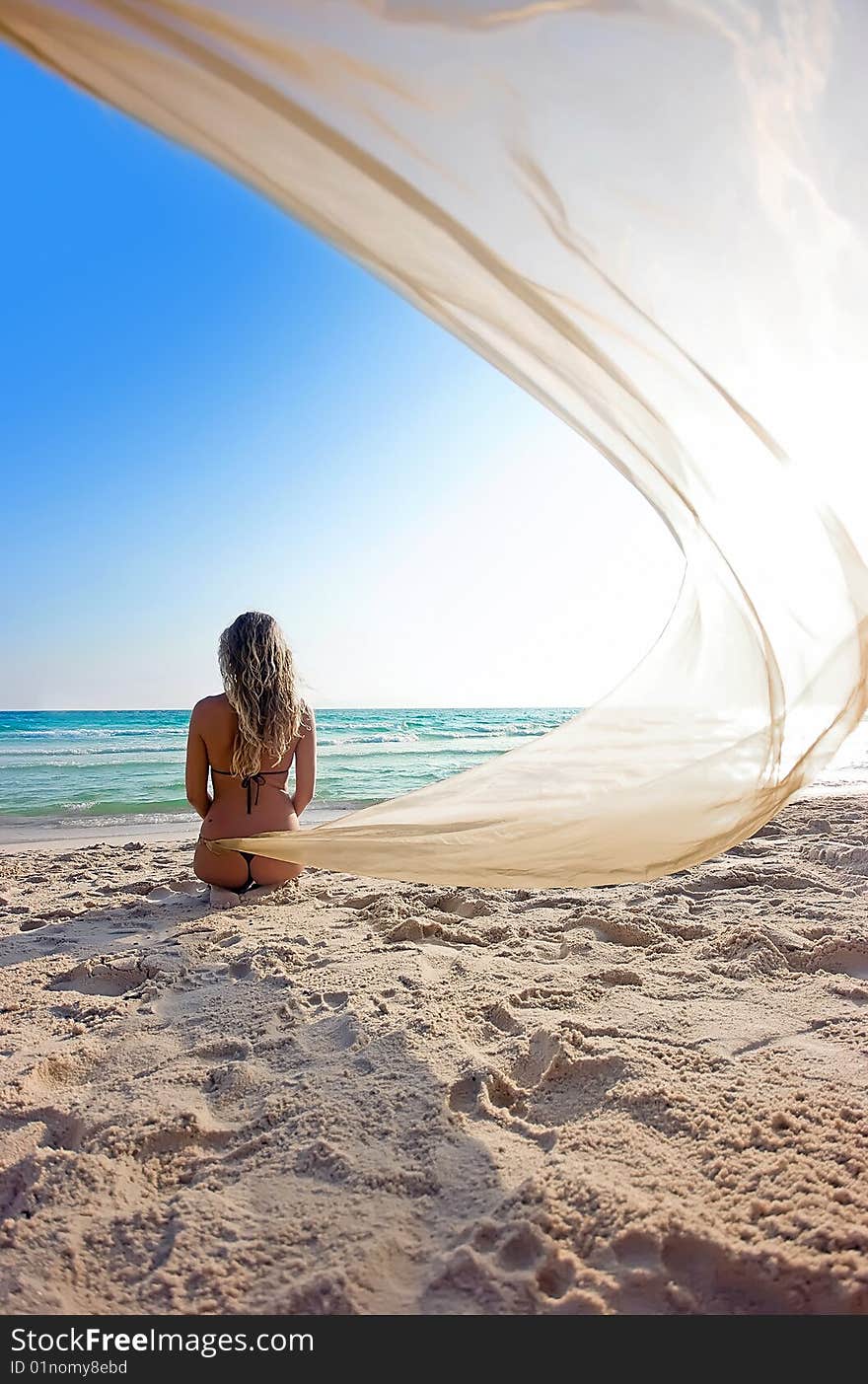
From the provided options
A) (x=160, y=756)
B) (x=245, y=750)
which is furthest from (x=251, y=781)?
(x=160, y=756)

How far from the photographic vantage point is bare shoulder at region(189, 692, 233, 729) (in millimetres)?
3068

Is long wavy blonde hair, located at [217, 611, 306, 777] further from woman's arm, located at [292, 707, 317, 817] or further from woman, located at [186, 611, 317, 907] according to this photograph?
woman's arm, located at [292, 707, 317, 817]

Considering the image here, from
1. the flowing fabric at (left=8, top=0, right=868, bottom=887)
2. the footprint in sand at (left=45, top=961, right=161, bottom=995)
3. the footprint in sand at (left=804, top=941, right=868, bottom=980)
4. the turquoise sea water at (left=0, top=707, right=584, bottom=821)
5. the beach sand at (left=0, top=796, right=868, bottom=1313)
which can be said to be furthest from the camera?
the turquoise sea water at (left=0, top=707, right=584, bottom=821)

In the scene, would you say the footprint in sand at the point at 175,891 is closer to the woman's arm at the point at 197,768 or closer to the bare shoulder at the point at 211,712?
the woman's arm at the point at 197,768

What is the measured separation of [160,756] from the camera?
13.6 metres

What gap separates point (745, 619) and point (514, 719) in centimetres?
2657

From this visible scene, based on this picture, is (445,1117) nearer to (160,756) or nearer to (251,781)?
(251,781)

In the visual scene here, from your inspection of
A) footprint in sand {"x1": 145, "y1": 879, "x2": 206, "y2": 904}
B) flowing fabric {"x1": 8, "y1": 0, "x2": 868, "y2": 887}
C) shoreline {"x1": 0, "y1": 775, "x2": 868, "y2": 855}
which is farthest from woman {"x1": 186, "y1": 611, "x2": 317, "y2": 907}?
shoreline {"x1": 0, "y1": 775, "x2": 868, "y2": 855}

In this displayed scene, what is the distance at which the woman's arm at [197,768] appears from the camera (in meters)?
3.09

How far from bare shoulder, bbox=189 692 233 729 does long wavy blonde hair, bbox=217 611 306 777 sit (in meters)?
0.04

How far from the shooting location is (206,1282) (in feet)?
3.55

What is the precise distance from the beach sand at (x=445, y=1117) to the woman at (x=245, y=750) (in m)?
0.52

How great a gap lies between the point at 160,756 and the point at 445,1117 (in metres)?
13.3

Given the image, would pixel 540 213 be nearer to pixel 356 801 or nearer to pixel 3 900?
pixel 3 900
